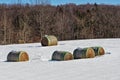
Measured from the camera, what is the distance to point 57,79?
5465 mm

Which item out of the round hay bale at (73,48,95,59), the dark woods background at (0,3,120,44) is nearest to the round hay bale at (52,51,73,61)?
the round hay bale at (73,48,95,59)

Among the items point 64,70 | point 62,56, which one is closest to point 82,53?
point 62,56

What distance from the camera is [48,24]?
2145 cm

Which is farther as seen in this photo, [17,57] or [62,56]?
[62,56]

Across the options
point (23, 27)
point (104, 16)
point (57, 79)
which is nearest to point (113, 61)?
point (57, 79)

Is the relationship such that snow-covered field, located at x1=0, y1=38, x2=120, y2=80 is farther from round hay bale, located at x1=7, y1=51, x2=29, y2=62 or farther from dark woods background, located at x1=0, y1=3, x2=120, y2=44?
dark woods background, located at x1=0, y1=3, x2=120, y2=44

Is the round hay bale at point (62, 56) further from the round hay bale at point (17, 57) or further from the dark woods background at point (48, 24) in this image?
the dark woods background at point (48, 24)

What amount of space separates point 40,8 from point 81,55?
48.5 feet

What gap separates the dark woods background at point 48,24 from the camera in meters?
19.2

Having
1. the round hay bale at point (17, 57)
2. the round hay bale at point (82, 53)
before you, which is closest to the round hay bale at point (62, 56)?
the round hay bale at point (82, 53)

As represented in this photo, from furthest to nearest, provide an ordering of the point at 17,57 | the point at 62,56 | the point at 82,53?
the point at 82,53
the point at 62,56
the point at 17,57

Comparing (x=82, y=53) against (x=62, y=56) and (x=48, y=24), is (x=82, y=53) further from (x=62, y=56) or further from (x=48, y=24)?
(x=48, y=24)

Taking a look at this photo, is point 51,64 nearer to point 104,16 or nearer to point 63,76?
point 63,76

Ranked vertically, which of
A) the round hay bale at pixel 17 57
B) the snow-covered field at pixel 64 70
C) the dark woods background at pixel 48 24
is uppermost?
the dark woods background at pixel 48 24
